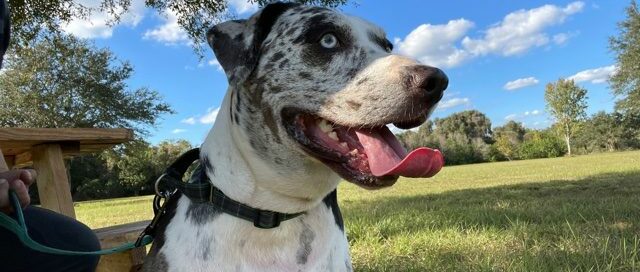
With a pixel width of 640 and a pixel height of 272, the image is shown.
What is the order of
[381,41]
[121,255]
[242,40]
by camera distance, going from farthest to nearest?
[121,255] < [381,41] < [242,40]

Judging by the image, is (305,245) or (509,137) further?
(509,137)

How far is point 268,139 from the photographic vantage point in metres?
2.12

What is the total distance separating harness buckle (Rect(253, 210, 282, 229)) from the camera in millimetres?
2068

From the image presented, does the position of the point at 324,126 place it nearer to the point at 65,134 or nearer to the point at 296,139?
the point at 296,139

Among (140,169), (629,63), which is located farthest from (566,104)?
(140,169)

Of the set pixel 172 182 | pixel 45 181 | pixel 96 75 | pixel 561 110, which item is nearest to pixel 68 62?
pixel 96 75

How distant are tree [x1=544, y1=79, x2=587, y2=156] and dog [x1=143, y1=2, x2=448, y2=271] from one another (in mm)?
63621

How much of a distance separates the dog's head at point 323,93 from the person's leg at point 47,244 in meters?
0.84

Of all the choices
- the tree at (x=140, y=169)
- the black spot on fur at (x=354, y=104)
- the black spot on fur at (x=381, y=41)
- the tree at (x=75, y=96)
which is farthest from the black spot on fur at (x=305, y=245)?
the tree at (x=140, y=169)

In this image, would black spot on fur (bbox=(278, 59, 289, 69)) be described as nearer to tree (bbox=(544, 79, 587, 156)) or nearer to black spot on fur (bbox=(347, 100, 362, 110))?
black spot on fur (bbox=(347, 100, 362, 110))

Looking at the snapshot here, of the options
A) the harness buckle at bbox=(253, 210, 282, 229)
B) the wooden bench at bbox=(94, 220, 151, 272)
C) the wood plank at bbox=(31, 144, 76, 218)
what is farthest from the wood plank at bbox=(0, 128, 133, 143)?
the harness buckle at bbox=(253, 210, 282, 229)

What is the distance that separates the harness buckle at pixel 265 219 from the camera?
2068 millimetres

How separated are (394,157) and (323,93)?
1.25 feet

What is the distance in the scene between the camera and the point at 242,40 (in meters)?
2.28
